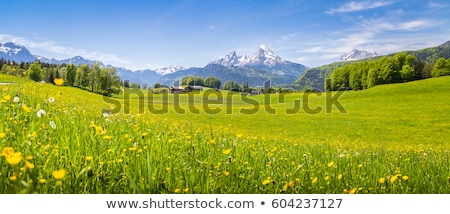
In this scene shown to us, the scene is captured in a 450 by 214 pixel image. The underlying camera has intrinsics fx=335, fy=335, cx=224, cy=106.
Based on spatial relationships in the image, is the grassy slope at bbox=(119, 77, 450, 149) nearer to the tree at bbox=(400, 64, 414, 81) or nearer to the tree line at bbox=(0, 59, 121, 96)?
the tree line at bbox=(0, 59, 121, 96)

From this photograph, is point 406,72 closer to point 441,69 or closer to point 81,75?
point 441,69

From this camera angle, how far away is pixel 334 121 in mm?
28172

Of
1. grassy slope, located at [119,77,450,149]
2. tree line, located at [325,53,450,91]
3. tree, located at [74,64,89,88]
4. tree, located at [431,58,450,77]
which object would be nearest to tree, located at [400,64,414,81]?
tree line, located at [325,53,450,91]

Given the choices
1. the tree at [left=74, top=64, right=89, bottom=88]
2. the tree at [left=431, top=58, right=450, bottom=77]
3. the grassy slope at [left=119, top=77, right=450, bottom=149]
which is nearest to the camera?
the grassy slope at [left=119, top=77, right=450, bottom=149]

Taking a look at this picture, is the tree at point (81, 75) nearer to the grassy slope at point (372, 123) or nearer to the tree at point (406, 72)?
the grassy slope at point (372, 123)

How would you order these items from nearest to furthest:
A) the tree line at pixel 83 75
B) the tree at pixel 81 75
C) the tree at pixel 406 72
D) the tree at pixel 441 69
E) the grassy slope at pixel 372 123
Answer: the grassy slope at pixel 372 123, the tree line at pixel 83 75, the tree at pixel 81 75, the tree at pixel 406 72, the tree at pixel 441 69

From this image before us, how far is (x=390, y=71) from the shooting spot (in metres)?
64.3

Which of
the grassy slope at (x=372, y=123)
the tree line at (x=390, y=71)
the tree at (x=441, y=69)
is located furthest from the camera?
the tree at (x=441, y=69)

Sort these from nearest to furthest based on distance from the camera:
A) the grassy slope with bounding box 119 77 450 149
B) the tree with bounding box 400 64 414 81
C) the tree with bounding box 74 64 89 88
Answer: the grassy slope with bounding box 119 77 450 149, the tree with bounding box 74 64 89 88, the tree with bounding box 400 64 414 81

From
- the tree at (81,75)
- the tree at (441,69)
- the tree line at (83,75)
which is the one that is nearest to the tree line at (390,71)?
the tree at (441,69)

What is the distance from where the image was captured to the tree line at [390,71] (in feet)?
212

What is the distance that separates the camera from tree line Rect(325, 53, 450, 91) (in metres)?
64.6
